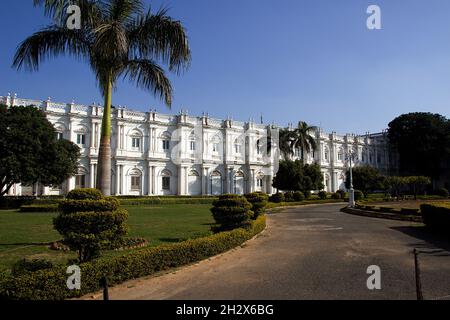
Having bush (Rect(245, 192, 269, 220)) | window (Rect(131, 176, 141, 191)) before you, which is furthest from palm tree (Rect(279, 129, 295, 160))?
bush (Rect(245, 192, 269, 220))

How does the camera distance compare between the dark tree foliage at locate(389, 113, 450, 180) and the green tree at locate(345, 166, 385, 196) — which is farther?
the dark tree foliage at locate(389, 113, 450, 180)

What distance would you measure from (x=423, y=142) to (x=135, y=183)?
44698 mm

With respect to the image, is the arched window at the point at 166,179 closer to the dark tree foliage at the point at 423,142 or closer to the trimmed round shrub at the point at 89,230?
the trimmed round shrub at the point at 89,230

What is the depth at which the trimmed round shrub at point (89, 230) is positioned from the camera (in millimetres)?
6934

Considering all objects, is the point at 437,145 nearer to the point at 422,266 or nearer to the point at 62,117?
the point at 62,117

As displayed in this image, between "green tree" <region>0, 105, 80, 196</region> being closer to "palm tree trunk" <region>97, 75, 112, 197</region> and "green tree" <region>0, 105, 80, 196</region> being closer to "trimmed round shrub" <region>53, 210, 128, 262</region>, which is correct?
"palm tree trunk" <region>97, 75, 112, 197</region>

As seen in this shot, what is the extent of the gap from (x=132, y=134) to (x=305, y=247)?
34194 millimetres

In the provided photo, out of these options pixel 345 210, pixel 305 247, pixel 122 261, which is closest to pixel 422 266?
pixel 305 247

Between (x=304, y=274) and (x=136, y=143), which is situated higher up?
(x=136, y=143)

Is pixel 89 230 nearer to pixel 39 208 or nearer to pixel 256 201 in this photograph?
pixel 256 201

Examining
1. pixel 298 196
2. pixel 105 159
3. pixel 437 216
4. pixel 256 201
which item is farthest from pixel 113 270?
pixel 298 196

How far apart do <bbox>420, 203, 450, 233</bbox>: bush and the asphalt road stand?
3.31 ft

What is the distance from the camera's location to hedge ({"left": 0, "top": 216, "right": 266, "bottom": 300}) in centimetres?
534

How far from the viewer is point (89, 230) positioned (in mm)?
7039
